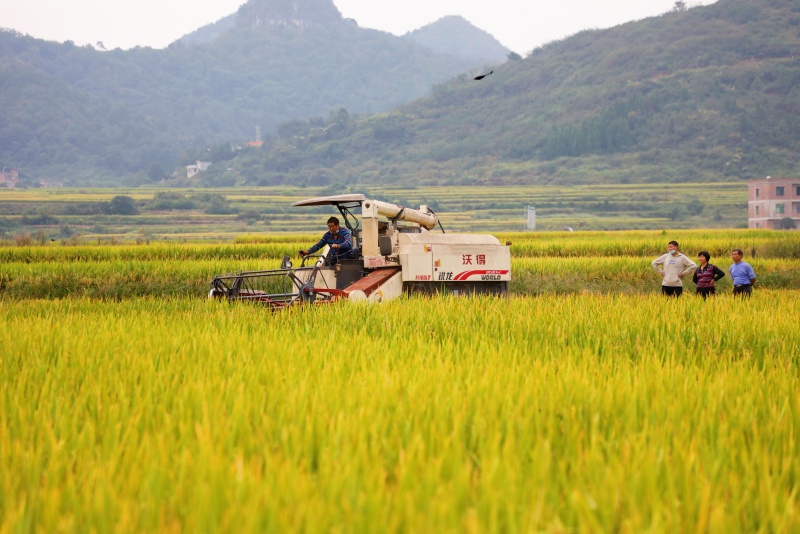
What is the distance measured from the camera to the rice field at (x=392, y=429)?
2787mm

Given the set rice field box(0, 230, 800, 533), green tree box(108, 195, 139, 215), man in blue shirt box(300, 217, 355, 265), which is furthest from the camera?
green tree box(108, 195, 139, 215)

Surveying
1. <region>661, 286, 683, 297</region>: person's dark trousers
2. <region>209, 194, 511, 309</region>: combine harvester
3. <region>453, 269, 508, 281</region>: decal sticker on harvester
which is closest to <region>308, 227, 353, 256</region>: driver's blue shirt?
<region>209, 194, 511, 309</region>: combine harvester

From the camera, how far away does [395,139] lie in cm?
14325

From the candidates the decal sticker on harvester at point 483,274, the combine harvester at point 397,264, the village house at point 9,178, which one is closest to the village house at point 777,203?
the decal sticker on harvester at point 483,274

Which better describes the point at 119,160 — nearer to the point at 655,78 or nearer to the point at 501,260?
the point at 655,78

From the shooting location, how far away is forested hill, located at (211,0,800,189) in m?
118

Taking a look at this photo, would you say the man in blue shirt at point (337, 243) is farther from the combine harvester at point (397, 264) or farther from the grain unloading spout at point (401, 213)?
the grain unloading spout at point (401, 213)

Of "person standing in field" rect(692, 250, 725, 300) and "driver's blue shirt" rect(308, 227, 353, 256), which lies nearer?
"driver's blue shirt" rect(308, 227, 353, 256)

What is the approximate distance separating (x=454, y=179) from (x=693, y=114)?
3668 centimetres

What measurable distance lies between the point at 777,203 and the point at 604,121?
5451 cm

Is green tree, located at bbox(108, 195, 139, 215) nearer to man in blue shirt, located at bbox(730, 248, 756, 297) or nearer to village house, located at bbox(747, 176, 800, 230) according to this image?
village house, located at bbox(747, 176, 800, 230)

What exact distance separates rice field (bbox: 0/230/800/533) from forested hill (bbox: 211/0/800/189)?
10790cm

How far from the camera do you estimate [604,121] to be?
12950 centimetres

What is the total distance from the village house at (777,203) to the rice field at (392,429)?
74.5 m
